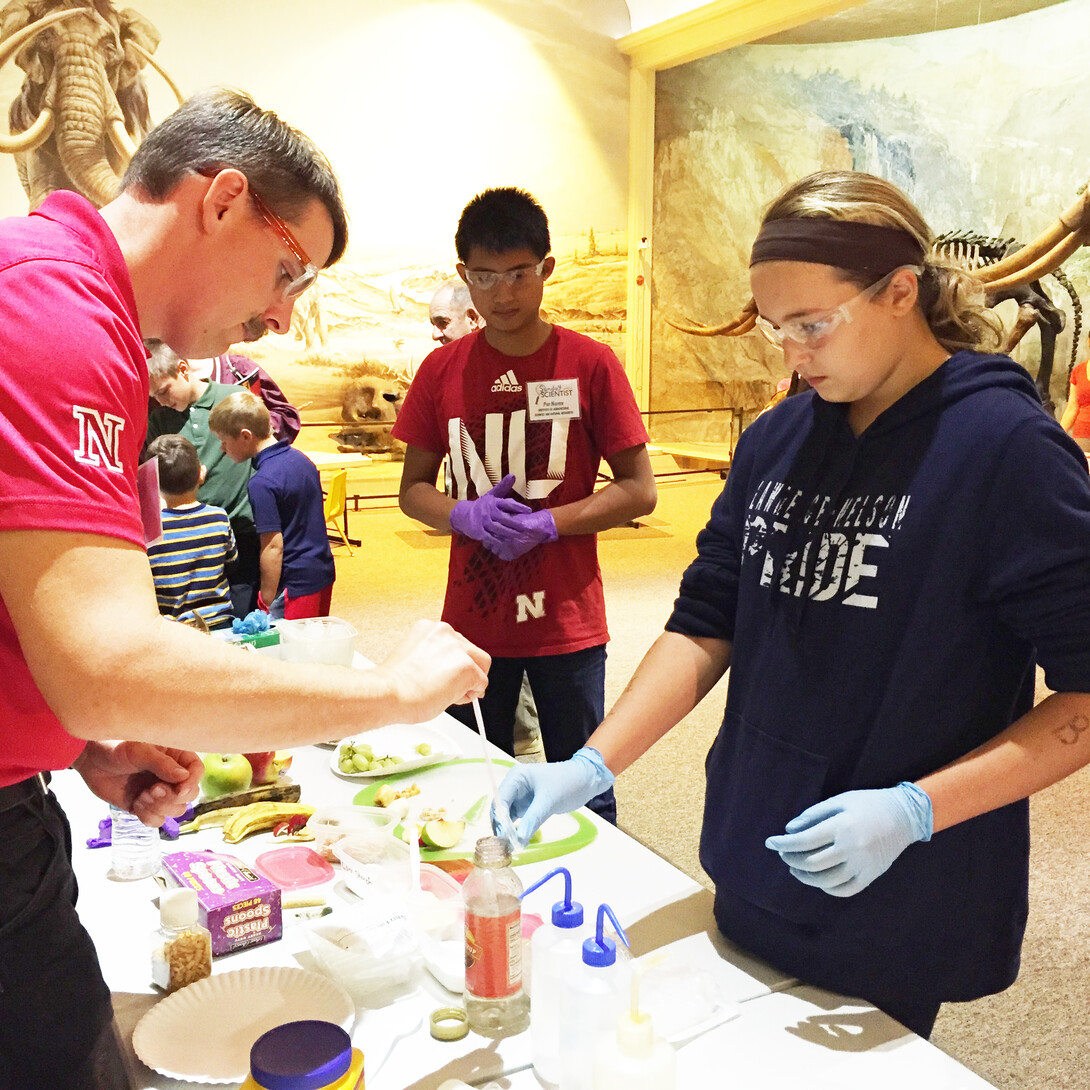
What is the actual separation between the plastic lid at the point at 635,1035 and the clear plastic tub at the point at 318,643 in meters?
1.42

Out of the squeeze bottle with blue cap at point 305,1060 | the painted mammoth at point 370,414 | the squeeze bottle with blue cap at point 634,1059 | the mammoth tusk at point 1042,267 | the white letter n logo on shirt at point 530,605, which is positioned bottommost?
the painted mammoth at point 370,414

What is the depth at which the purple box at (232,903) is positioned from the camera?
1.42 metres

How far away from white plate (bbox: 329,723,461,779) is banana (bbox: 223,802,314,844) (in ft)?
0.74

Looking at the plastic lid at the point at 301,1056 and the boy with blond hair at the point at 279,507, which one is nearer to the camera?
the plastic lid at the point at 301,1056

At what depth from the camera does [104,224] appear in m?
1.02

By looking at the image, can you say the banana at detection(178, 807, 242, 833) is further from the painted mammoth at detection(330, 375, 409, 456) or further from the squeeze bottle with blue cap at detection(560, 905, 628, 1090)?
the painted mammoth at detection(330, 375, 409, 456)

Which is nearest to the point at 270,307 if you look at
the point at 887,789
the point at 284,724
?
the point at 284,724

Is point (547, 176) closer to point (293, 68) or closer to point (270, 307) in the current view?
point (293, 68)

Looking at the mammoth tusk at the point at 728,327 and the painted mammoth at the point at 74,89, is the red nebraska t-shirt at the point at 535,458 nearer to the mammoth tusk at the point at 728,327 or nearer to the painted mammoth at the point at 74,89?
the painted mammoth at the point at 74,89

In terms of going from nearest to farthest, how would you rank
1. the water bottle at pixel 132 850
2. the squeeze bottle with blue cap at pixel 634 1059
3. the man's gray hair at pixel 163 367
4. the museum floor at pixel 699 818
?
the squeeze bottle with blue cap at pixel 634 1059
the water bottle at pixel 132 850
the museum floor at pixel 699 818
the man's gray hair at pixel 163 367

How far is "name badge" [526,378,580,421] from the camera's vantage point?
2785 mm

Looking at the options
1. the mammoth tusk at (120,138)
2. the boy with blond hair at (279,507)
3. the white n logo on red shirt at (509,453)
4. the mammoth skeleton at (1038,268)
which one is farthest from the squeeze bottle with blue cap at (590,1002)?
the mammoth tusk at (120,138)

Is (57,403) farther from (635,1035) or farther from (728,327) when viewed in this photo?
(728,327)

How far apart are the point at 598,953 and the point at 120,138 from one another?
412 inches
